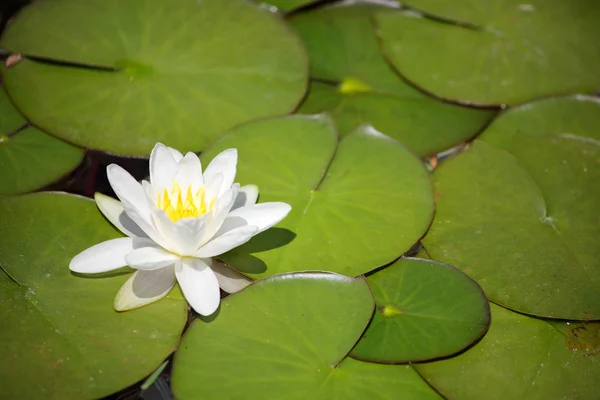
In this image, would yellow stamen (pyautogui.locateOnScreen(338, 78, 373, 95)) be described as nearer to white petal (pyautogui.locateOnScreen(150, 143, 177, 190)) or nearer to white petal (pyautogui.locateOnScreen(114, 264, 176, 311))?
white petal (pyautogui.locateOnScreen(150, 143, 177, 190))

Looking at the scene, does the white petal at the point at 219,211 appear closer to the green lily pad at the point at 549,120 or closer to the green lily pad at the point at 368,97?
the green lily pad at the point at 368,97

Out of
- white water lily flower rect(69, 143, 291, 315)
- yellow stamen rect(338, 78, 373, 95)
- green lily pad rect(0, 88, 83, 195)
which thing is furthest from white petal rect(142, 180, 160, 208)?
yellow stamen rect(338, 78, 373, 95)

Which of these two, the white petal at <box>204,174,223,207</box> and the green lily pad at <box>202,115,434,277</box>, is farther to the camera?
the green lily pad at <box>202,115,434,277</box>

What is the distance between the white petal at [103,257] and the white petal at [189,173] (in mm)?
269

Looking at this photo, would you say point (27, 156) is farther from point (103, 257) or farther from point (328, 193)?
point (328, 193)

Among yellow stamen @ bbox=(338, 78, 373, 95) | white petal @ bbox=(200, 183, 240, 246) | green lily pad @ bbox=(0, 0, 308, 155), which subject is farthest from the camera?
yellow stamen @ bbox=(338, 78, 373, 95)

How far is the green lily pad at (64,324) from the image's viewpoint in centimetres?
160

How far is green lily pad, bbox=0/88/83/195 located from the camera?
207cm

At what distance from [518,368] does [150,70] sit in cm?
197

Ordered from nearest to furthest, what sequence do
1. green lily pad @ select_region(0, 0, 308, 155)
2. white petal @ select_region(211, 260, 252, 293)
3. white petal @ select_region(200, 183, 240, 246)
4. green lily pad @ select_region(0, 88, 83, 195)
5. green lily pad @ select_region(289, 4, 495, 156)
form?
1. white petal @ select_region(200, 183, 240, 246)
2. white petal @ select_region(211, 260, 252, 293)
3. green lily pad @ select_region(0, 88, 83, 195)
4. green lily pad @ select_region(0, 0, 308, 155)
5. green lily pad @ select_region(289, 4, 495, 156)

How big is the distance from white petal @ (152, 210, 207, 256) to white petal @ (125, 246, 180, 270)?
31 mm

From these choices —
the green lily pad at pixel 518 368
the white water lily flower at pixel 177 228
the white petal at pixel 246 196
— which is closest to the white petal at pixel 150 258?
the white water lily flower at pixel 177 228

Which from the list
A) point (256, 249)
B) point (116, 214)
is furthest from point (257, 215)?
point (116, 214)

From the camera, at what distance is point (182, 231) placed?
164 centimetres
